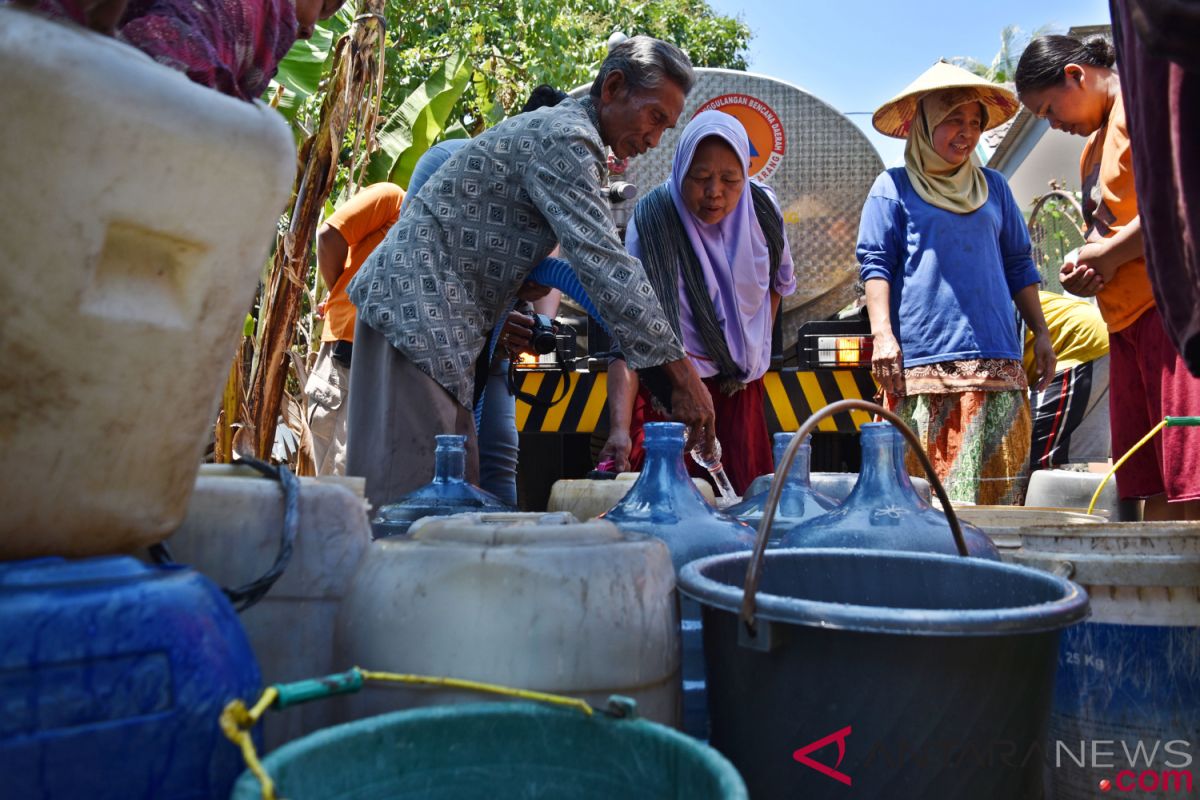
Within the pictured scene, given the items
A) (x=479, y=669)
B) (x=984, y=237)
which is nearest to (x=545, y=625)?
(x=479, y=669)

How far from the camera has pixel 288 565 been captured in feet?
3.34

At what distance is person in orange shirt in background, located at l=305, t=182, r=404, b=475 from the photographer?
371 centimetres

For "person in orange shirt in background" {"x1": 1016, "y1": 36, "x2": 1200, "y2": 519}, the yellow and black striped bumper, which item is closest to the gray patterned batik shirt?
"person in orange shirt in background" {"x1": 1016, "y1": 36, "x2": 1200, "y2": 519}

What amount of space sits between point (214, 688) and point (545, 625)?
0.98 ft

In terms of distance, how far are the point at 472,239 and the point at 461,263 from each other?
0.23ft

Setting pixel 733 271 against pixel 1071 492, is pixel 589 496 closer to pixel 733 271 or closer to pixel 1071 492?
pixel 733 271

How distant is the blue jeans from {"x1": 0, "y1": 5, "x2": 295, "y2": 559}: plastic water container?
2181 millimetres

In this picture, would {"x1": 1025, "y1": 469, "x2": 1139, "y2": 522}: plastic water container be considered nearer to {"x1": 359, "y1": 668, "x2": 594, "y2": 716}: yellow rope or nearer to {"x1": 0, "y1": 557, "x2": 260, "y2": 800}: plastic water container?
{"x1": 359, "y1": 668, "x2": 594, "y2": 716}: yellow rope

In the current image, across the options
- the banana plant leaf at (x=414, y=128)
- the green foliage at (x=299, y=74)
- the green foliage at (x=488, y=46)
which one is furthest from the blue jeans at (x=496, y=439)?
the green foliage at (x=488, y=46)

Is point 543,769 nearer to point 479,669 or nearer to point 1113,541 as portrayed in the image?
point 479,669

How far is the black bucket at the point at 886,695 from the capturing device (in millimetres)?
864

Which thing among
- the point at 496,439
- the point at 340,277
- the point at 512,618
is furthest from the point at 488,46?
the point at 512,618

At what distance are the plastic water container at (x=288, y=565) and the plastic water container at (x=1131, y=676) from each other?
37.5 inches

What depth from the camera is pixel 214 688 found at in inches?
28.5
